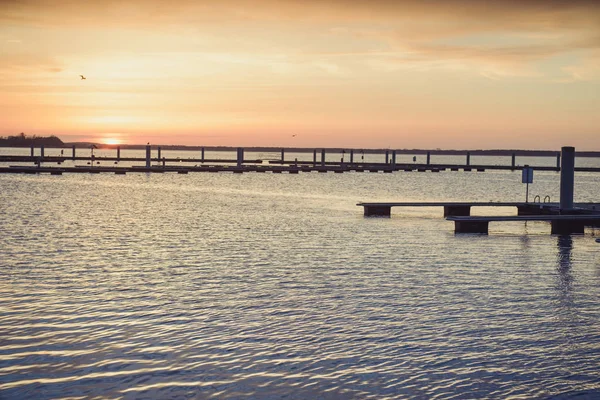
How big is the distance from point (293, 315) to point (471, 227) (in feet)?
54.7

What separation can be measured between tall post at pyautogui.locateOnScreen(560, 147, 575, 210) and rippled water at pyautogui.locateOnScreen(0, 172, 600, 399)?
5.30 meters

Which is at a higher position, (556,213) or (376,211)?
(556,213)

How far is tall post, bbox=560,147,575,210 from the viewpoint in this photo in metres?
29.5

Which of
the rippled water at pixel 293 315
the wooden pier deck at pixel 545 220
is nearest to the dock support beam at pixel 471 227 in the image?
the wooden pier deck at pixel 545 220

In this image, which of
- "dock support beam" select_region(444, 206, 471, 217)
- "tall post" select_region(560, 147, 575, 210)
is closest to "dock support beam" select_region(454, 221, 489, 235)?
"tall post" select_region(560, 147, 575, 210)

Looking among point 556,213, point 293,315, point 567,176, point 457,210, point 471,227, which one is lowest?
point 293,315

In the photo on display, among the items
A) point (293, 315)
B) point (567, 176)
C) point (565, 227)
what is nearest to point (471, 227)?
point (565, 227)

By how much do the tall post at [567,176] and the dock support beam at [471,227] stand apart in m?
4.75

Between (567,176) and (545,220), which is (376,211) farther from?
(567,176)

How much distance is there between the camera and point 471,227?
90.4ft

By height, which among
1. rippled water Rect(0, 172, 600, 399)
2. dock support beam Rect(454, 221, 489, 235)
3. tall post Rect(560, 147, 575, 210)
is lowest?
rippled water Rect(0, 172, 600, 399)

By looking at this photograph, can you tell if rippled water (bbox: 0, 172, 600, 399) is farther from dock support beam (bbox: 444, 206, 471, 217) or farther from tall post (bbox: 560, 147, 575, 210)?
dock support beam (bbox: 444, 206, 471, 217)

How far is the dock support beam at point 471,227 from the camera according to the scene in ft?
90.2

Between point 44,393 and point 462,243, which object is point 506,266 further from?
point 44,393
